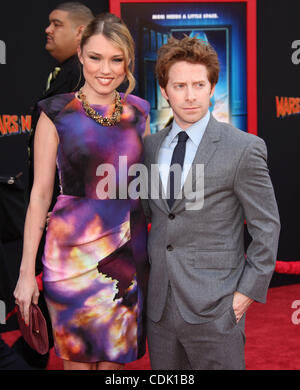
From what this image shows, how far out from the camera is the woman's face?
2.12 m

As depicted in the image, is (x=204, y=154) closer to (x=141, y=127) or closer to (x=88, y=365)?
(x=141, y=127)

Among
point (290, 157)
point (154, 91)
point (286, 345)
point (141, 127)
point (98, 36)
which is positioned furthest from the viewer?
point (290, 157)

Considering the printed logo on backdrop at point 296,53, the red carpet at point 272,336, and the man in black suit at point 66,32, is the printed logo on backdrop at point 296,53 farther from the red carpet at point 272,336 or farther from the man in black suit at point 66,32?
the man in black suit at point 66,32

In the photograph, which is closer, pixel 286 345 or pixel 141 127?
pixel 141 127

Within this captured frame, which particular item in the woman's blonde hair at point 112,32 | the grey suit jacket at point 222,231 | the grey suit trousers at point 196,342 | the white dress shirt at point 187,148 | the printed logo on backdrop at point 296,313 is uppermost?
the woman's blonde hair at point 112,32

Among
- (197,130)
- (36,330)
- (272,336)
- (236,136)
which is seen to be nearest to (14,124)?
(272,336)

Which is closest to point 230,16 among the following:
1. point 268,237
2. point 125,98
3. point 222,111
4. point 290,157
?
point 222,111

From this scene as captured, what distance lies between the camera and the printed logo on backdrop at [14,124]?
170 inches

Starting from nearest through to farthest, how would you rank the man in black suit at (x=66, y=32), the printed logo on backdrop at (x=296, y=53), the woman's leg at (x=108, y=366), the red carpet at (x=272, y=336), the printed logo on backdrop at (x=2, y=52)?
1. the woman's leg at (x=108, y=366)
2. the man in black suit at (x=66, y=32)
3. the red carpet at (x=272, y=336)
4. the printed logo on backdrop at (x=2, y=52)
5. the printed logo on backdrop at (x=296, y=53)

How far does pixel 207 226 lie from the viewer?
1994 mm

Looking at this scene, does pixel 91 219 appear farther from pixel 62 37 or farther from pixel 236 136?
pixel 62 37

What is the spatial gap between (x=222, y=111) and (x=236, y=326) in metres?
3.26

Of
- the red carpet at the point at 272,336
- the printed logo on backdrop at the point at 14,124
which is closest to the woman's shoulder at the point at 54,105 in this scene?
the red carpet at the point at 272,336

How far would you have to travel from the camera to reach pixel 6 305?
289 cm
